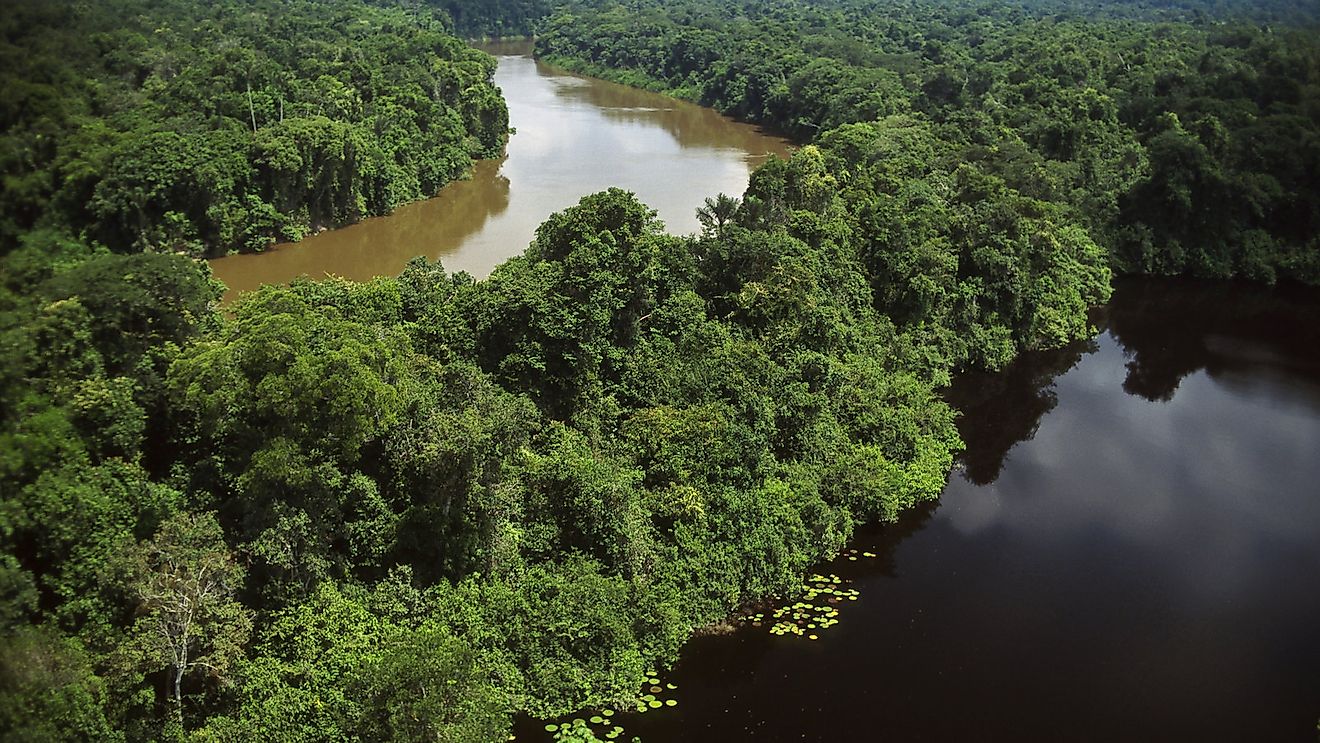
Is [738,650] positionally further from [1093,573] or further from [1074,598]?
[1093,573]

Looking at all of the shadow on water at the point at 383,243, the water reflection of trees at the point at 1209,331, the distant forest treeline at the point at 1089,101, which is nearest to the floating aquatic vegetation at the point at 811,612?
the water reflection of trees at the point at 1209,331

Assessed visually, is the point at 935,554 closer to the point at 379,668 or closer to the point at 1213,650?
the point at 1213,650

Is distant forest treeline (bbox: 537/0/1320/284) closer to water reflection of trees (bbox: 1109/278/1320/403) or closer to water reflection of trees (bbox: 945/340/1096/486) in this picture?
water reflection of trees (bbox: 1109/278/1320/403)

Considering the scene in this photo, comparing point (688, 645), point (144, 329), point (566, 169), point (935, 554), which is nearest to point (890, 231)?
point (935, 554)

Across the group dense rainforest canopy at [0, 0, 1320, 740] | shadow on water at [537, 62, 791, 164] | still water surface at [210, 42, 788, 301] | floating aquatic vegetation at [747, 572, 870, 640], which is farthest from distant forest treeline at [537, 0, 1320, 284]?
floating aquatic vegetation at [747, 572, 870, 640]

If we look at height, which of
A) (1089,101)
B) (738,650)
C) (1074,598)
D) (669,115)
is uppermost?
(1089,101)

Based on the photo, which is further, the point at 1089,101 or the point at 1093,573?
the point at 1089,101

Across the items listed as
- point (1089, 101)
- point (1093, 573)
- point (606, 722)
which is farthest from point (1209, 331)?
point (606, 722)
